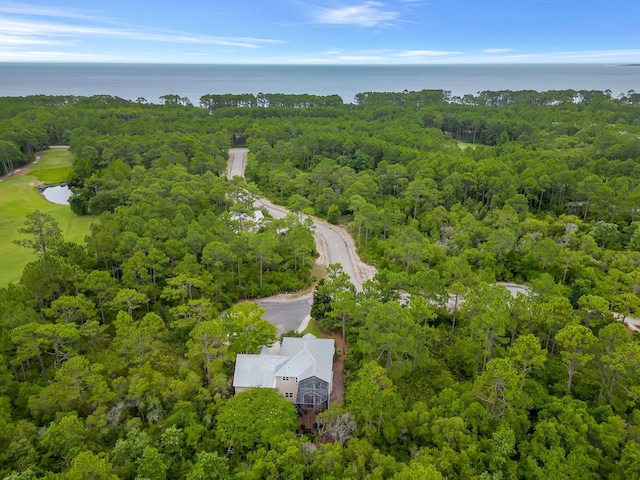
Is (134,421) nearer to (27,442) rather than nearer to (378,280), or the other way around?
(27,442)

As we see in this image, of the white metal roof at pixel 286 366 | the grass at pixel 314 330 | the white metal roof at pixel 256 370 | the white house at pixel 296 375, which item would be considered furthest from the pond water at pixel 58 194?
the white house at pixel 296 375

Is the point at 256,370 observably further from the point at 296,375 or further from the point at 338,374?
the point at 338,374

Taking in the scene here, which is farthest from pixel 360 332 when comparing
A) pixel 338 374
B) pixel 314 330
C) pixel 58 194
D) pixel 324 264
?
pixel 58 194

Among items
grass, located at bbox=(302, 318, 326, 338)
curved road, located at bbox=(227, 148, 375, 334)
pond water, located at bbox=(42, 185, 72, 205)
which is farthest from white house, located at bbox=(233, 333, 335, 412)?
pond water, located at bbox=(42, 185, 72, 205)

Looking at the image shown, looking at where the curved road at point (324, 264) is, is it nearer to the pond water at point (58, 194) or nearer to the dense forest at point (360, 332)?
the dense forest at point (360, 332)

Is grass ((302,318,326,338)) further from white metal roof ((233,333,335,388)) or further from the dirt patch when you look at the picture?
white metal roof ((233,333,335,388))

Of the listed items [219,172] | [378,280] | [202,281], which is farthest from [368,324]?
[219,172]
